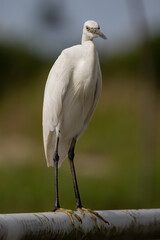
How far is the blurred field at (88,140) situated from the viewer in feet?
43.3

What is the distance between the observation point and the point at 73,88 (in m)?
3.02

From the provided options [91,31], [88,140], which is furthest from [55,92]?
[88,140]

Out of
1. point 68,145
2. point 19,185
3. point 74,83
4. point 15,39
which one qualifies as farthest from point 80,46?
point 15,39

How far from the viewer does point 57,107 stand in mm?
3020

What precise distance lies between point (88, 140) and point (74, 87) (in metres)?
14.7

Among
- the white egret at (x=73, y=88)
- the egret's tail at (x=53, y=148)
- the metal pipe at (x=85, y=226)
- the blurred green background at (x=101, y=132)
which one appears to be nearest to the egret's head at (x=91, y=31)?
the white egret at (x=73, y=88)

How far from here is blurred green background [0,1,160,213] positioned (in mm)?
12477

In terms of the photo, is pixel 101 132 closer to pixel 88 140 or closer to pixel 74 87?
pixel 88 140

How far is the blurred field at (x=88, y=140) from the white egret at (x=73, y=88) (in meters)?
8.89

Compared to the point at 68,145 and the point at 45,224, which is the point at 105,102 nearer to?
the point at 68,145

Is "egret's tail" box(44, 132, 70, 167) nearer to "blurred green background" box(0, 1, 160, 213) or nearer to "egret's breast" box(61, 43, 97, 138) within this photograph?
"egret's breast" box(61, 43, 97, 138)

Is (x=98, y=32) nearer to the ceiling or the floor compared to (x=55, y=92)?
nearer to the ceiling

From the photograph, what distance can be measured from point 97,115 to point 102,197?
6.62 m

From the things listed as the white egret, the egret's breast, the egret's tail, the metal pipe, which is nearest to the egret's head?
the white egret
